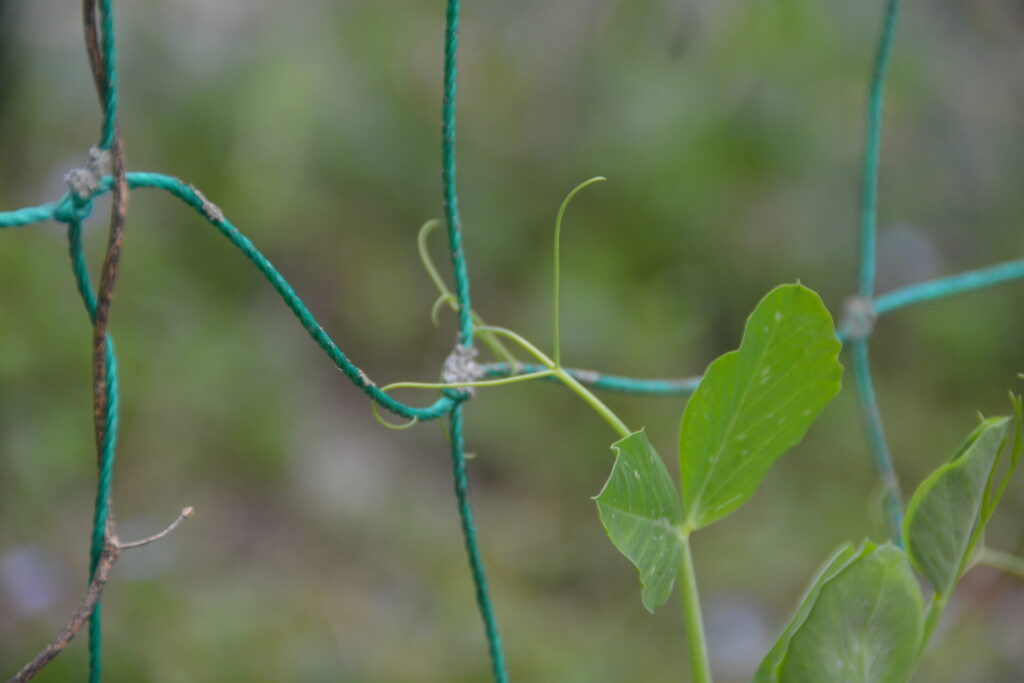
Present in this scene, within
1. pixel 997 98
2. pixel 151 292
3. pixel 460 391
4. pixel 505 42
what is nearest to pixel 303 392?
pixel 151 292

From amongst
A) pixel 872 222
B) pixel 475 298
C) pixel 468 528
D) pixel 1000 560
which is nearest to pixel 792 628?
pixel 468 528

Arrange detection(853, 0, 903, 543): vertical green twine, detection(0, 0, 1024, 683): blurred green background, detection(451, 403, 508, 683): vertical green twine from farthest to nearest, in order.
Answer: detection(0, 0, 1024, 683): blurred green background
detection(853, 0, 903, 543): vertical green twine
detection(451, 403, 508, 683): vertical green twine

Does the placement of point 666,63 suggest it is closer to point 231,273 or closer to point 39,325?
point 231,273

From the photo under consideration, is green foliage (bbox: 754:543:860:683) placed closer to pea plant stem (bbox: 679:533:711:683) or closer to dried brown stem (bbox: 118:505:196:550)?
pea plant stem (bbox: 679:533:711:683)

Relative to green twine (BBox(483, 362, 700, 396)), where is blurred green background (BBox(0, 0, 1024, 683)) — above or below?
above

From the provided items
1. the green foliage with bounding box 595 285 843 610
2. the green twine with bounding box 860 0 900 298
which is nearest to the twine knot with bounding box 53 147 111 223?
the green foliage with bounding box 595 285 843 610

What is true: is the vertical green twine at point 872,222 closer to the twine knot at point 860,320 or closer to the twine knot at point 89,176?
the twine knot at point 860,320

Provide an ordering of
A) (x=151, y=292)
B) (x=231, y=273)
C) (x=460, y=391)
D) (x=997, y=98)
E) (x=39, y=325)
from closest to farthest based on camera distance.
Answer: (x=460, y=391) → (x=39, y=325) → (x=151, y=292) → (x=231, y=273) → (x=997, y=98)
